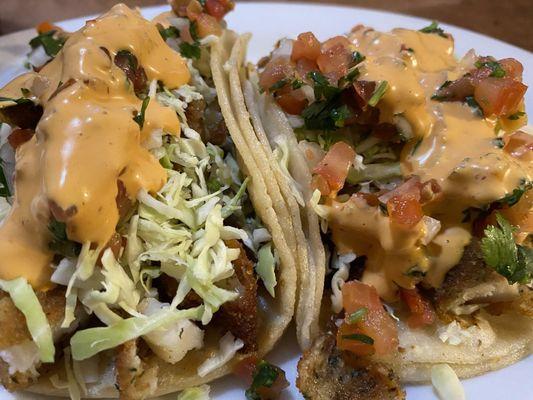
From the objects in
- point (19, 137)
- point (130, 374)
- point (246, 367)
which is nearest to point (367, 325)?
point (246, 367)

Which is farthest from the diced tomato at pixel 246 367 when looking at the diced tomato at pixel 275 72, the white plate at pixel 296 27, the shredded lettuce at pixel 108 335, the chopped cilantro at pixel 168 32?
the white plate at pixel 296 27

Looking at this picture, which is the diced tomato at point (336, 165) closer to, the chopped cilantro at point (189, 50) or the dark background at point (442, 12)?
the chopped cilantro at point (189, 50)

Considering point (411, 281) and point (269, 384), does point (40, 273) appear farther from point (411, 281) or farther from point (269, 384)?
point (411, 281)

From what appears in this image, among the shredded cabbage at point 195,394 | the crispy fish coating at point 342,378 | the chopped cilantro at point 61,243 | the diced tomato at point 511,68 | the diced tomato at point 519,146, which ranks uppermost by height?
the diced tomato at point 511,68

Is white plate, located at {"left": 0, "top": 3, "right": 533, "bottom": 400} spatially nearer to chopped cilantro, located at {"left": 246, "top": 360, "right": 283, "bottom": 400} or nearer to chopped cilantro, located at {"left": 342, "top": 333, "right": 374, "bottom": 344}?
chopped cilantro, located at {"left": 342, "top": 333, "right": 374, "bottom": 344}

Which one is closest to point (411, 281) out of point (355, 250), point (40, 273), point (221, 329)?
point (355, 250)

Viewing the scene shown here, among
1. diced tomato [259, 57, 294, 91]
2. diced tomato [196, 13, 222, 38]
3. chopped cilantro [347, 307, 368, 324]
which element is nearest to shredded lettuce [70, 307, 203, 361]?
chopped cilantro [347, 307, 368, 324]
